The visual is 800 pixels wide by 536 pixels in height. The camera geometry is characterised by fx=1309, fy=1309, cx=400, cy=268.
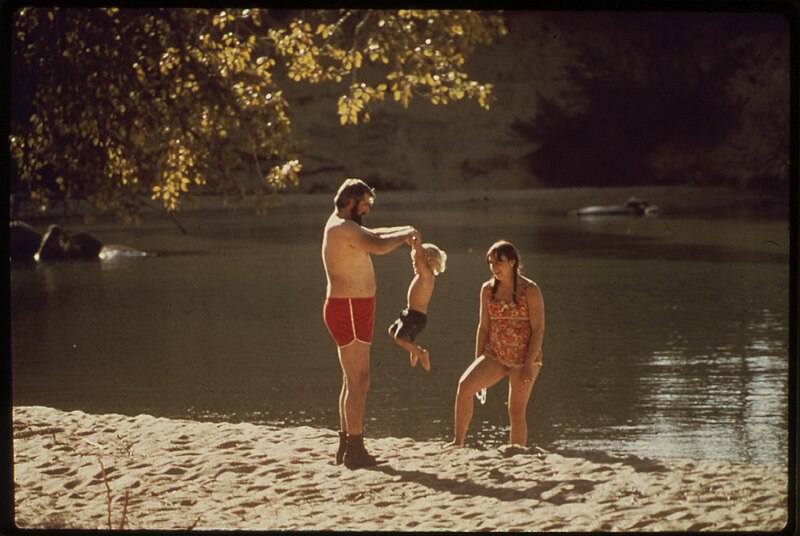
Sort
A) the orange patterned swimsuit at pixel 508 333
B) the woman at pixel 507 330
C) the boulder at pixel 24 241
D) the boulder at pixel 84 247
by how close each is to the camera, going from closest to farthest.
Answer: the woman at pixel 507 330
the orange patterned swimsuit at pixel 508 333
the boulder at pixel 84 247
the boulder at pixel 24 241

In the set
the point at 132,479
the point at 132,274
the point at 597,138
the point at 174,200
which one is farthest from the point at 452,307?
the point at 597,138

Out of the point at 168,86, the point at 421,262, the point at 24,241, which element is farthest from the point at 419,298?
the point at 24,241

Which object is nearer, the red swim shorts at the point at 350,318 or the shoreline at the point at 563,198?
the red swim shorts at the point at 350,318

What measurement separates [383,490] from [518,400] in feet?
4.27

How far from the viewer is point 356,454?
338 inches

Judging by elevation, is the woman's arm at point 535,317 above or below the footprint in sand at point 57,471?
above

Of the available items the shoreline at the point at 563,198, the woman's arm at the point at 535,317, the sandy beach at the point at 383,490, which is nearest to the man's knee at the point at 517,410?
the sandy beach at the point at 383,490

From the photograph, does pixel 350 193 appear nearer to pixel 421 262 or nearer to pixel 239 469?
pixel 421 262

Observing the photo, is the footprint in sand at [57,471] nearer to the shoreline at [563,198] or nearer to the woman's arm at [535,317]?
the woman's arm at [535,317]

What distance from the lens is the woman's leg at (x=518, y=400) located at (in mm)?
8773

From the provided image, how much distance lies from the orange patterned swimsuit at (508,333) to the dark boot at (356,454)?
3.50ft

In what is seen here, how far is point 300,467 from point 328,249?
5.41ft

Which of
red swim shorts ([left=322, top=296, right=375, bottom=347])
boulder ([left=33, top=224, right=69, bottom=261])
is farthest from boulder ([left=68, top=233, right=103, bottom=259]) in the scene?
red swim shorts ([left=322, top=296, right=375, bottom=347])

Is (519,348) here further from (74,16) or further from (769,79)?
(769,79)
